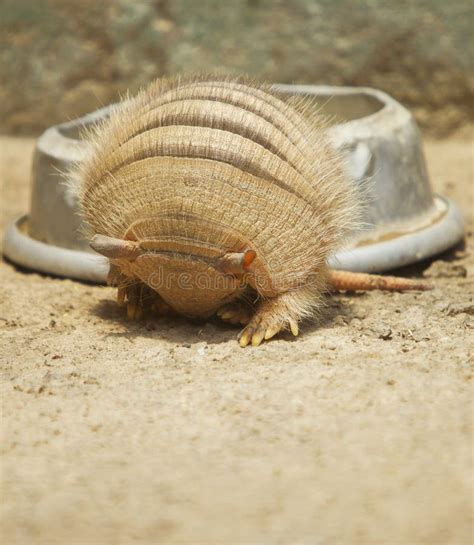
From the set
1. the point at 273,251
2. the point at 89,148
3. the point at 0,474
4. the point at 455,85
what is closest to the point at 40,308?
the point at 89,148

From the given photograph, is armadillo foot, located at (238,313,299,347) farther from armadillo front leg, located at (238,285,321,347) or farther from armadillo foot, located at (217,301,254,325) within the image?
armadillo foot, located at (217,301,254,325)

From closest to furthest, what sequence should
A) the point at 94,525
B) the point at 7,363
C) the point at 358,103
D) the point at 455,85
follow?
1. the point at 94,525
2. the point at 7,363
3. the point at 358,103
4. the point at 455,85

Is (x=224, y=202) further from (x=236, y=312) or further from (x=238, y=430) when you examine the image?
(x=238, y=430)

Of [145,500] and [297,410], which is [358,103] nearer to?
[297,410]

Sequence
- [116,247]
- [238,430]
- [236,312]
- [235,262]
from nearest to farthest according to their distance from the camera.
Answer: [238,430] < [235,262] < [116,247] < [236,312]

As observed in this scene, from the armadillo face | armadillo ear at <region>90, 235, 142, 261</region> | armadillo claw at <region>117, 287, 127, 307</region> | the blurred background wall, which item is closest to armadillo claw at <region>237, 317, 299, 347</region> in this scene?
the armadillo face

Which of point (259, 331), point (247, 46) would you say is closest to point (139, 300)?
point (259, 331)

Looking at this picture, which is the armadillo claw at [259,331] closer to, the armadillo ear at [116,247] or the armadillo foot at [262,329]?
the armadillo foot at [262,329]
